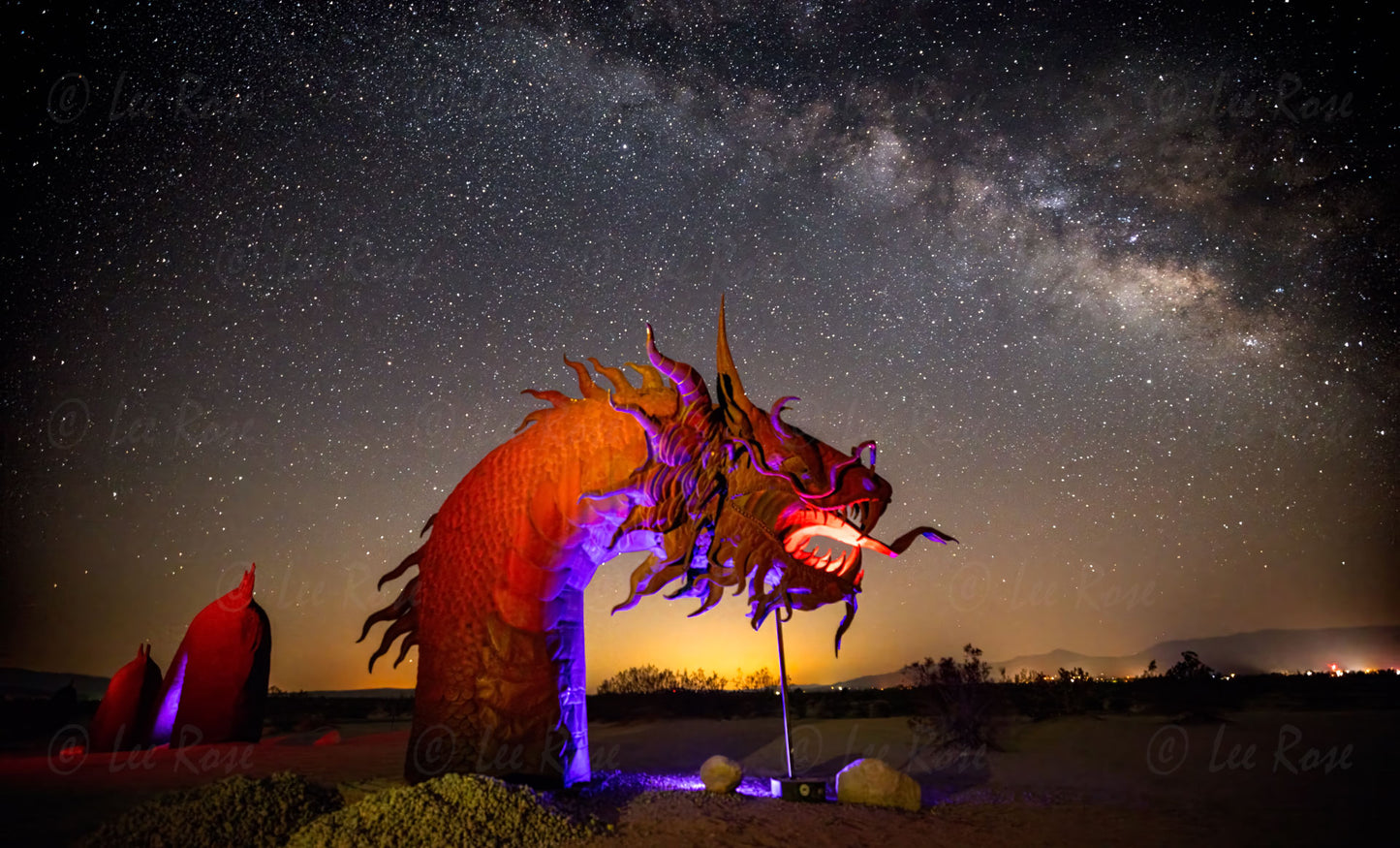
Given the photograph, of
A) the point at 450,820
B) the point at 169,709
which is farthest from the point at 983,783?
the point at 169,709

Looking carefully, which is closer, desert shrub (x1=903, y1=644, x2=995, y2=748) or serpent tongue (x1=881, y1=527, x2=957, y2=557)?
serpent tongue (x1=881, y1=527, x2=957, y2=557)

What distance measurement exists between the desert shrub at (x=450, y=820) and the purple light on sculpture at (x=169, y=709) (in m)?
8.95

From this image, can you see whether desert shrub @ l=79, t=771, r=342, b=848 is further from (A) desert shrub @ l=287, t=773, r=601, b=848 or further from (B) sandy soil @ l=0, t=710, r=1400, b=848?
(B) sandy soil @ l=0, t=710, r=1400, b=848

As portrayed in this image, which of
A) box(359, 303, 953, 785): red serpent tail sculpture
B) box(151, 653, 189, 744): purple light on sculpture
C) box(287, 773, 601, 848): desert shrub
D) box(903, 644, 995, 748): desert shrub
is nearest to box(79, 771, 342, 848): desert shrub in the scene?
box(287, 773, 601, 848): desert shrub

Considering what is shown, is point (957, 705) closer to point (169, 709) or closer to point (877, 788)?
point (877, 788)

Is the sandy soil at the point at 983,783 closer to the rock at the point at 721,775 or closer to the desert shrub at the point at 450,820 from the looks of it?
the rock at the point at 721,775

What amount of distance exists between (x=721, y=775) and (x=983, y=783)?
20.2 ft

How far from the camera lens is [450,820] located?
6070 mm

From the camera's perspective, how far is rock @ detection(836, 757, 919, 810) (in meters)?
9.08

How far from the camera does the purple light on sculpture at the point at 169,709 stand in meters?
12.8

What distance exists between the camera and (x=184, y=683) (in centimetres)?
1248

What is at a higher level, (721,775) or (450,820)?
(450,820)

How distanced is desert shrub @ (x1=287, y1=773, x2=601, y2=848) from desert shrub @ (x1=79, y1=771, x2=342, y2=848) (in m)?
0.37

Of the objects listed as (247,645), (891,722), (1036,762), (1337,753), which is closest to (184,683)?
(247,645)
